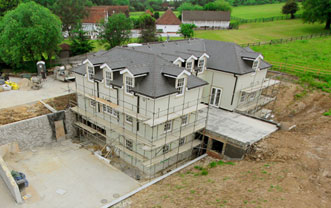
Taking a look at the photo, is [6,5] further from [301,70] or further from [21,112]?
[301,70]

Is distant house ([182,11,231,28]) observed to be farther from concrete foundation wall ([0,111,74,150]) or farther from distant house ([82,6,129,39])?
concrete foundation wall ([0,111,74,150])

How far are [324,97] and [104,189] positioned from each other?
2893 cm

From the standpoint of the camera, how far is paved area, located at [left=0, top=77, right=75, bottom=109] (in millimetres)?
27859

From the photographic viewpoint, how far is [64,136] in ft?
87.1

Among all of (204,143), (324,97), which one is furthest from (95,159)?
(324,97)

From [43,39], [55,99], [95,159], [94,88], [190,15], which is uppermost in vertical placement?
[190,15]

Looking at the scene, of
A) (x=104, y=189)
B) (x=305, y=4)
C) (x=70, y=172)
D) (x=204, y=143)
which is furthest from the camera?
(x=305, y=4)

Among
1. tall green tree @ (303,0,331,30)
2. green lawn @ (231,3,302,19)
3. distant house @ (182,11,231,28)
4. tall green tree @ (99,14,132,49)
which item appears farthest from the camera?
green lawn @ (231,3,302,19)

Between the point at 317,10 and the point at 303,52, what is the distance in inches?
751

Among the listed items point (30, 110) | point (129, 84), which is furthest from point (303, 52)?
point (30, 110)

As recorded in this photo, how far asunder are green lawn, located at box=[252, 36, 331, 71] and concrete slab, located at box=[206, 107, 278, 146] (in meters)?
21.1

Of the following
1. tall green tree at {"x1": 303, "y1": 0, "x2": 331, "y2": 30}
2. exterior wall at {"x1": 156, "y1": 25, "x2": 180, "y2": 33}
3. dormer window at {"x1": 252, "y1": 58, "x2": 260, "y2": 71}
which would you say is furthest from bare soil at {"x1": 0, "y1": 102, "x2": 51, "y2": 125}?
tall green tree at {"x1": 303, "y1": 0, "x2": 331, "y2": 30}

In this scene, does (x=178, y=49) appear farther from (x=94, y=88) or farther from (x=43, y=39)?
(x=43, y=39)

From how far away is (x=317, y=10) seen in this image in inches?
2251
